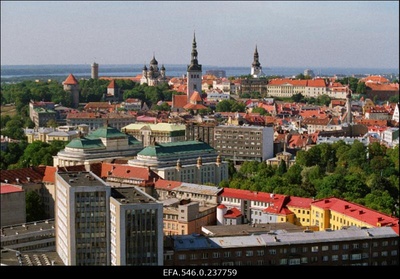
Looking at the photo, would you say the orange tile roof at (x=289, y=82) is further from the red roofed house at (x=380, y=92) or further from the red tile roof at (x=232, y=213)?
the red tile roof at (x=232, y=213)

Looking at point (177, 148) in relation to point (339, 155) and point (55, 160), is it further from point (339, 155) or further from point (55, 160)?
point (339, 155)

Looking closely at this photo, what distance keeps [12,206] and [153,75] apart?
18.4 metres

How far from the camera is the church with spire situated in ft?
84.9

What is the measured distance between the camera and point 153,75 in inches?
1022

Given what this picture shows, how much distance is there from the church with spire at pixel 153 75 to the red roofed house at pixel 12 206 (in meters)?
17.9

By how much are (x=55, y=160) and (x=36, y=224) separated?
453cm

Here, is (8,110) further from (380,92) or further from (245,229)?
(245,229)

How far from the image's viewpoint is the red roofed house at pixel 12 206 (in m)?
7.72

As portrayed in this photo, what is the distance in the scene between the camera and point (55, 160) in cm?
1170

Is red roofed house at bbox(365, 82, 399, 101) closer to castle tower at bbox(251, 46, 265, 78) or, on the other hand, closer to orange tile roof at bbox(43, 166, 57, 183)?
castle tower at bbox(251, 46, 265, 78)

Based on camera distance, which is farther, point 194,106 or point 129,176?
point 194,106

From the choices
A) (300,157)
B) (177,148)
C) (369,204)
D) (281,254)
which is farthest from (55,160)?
(281,254)

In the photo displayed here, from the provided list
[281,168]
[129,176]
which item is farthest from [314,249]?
[281,168]

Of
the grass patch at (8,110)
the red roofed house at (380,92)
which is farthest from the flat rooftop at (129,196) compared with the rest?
the red roofed house at (380,92)
